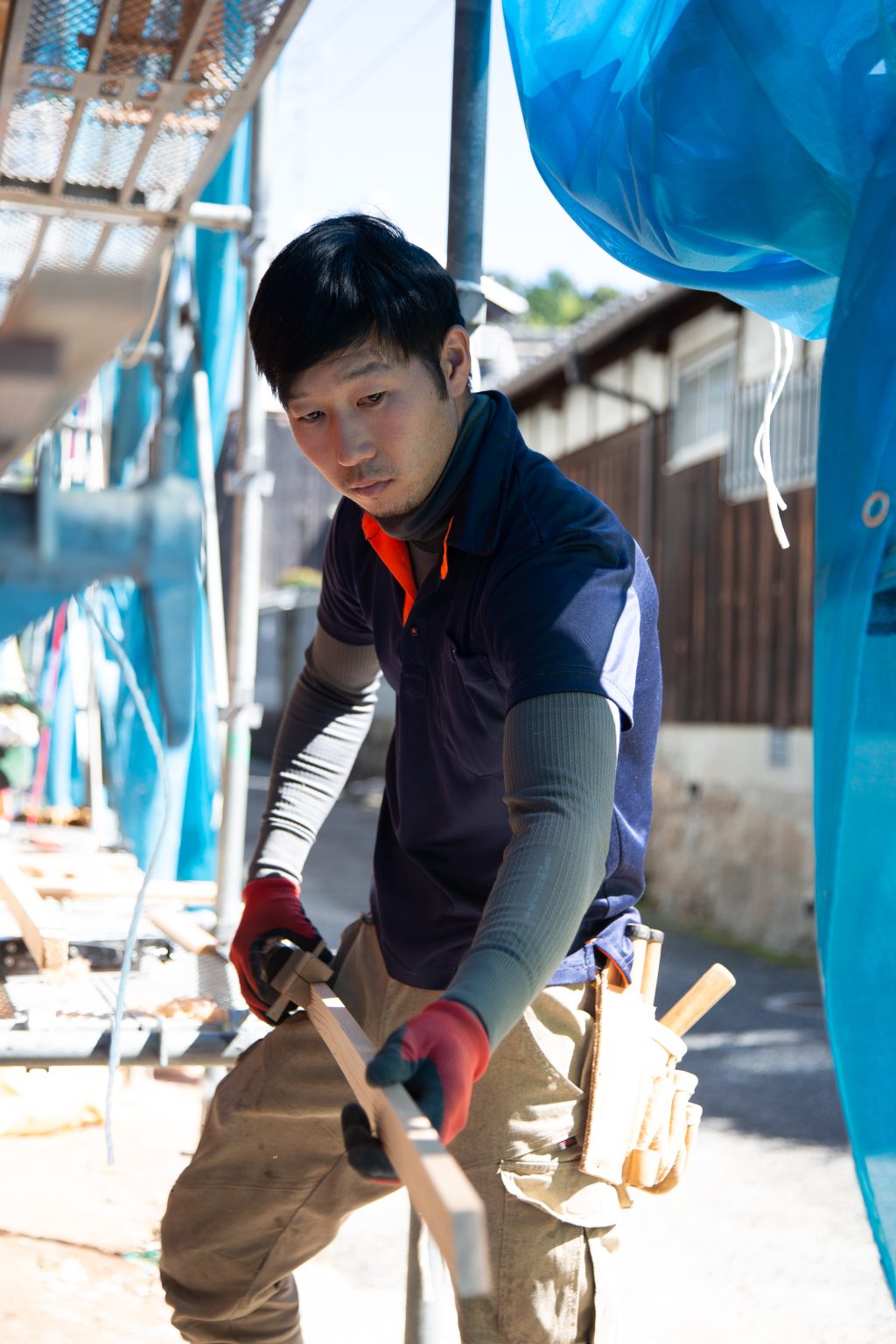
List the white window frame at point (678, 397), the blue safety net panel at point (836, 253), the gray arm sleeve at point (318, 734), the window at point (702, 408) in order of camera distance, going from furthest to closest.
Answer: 1. the window at point (702, 408)
2. the white window frame at point (678, 397)
3. the gray arm sleeve at point (318, 734)
4. the blue safety net panel at point (836, 253)

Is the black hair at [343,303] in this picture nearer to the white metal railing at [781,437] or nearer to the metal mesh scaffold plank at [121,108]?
the metal mesh scaffold plank at [121,108]

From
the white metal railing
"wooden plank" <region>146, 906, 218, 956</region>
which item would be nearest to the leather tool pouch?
"wooden plank" <region>146, 906, 218, 956</region>

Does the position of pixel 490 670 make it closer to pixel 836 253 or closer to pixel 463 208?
pixel 836 253

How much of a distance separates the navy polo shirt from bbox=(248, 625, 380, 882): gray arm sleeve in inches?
8.4

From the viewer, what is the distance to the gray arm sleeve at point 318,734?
231cm

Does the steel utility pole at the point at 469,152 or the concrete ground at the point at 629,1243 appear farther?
the concrete ground at the point at 629,1243

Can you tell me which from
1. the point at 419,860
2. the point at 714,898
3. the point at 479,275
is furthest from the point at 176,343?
the point at 714,898

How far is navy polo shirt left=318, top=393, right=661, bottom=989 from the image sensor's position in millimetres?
1568

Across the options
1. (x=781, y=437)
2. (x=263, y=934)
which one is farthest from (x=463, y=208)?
(x=781, y=437)

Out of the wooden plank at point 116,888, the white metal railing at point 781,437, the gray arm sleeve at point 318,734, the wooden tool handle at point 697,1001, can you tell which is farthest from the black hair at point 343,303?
the white metal railing at point 781,437

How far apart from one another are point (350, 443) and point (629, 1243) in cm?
344

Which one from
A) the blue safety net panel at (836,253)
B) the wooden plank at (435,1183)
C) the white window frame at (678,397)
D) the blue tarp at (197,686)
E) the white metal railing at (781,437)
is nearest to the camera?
the wooden plank at (435,1183)

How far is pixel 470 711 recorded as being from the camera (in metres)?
1.79

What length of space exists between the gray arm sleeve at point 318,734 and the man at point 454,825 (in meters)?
0.11
